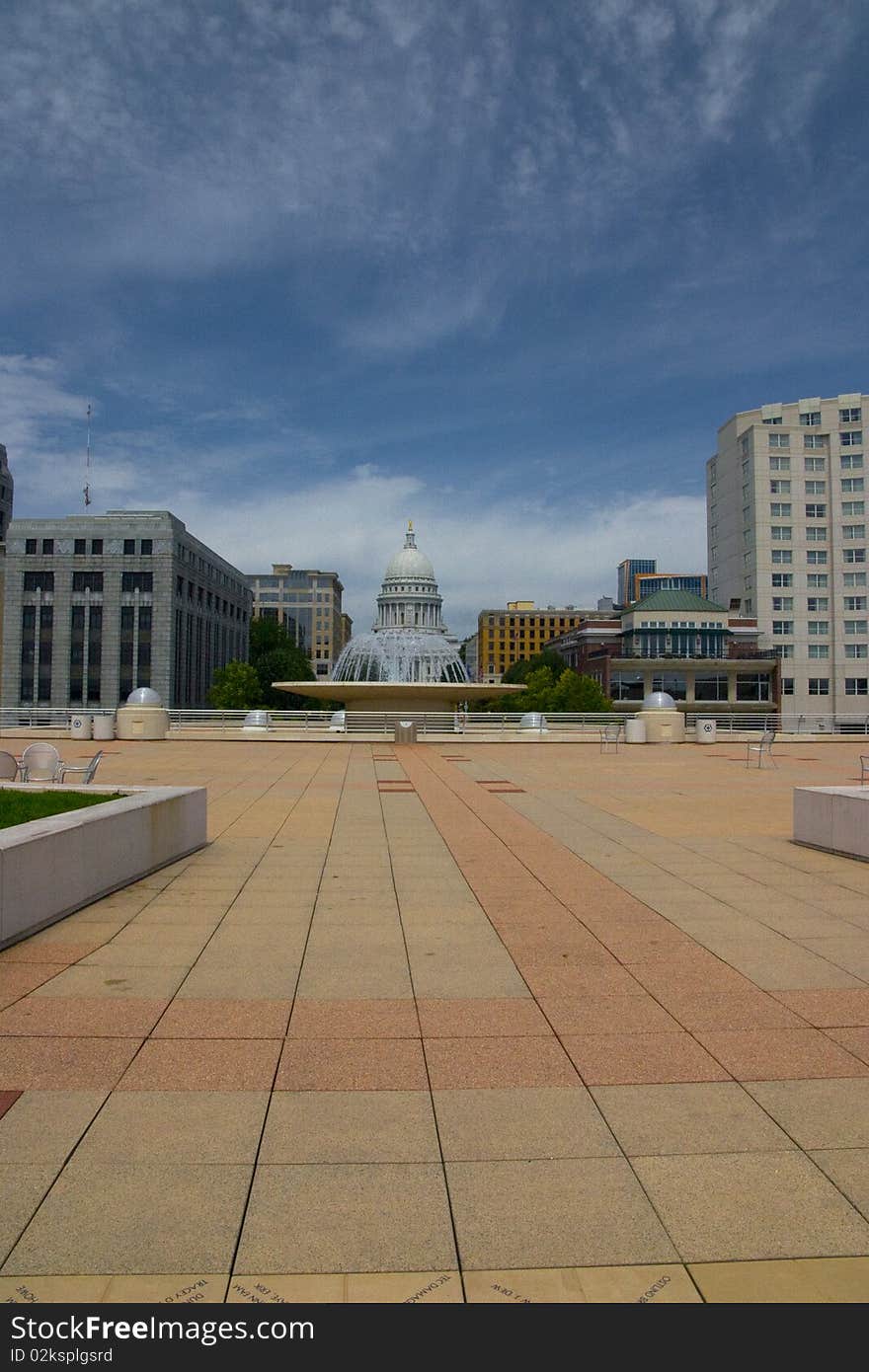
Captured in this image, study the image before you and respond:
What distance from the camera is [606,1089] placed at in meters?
4.46

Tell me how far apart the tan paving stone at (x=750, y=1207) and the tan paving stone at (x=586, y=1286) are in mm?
154

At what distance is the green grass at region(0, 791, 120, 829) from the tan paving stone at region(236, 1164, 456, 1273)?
4.82 metres

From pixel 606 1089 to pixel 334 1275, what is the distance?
71.2 inches

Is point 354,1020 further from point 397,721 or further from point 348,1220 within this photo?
point 397,721

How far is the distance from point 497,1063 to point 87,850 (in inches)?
172

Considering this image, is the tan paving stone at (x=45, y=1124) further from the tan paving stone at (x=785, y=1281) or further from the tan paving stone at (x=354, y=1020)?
the tan paving stone at (x=785, y=1281)

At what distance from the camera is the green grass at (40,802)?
805 centimetres

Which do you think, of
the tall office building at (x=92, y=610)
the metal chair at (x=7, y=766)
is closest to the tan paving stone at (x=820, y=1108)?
the metal chair at (x=7, y=766)

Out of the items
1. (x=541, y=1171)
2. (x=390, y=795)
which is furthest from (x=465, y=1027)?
(x=390, y=795)

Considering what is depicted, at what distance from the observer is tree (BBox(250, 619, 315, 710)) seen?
8746cm

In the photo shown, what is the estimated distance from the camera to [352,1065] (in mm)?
4730

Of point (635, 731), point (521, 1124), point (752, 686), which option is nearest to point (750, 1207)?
point (521, 1124)

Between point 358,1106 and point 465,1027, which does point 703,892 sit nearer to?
point 465,1027

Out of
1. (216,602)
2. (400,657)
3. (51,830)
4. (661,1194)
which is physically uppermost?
(216,602)
